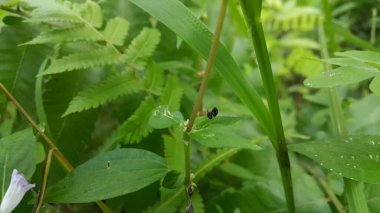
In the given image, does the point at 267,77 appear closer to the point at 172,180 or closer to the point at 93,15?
the point at 172,180

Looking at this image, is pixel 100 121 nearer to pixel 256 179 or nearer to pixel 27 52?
pixel 27 52

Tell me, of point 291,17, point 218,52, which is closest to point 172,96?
point 218,52

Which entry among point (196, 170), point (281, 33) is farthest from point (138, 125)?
point (281, 33)

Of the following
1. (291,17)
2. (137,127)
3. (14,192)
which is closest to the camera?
(14,192)

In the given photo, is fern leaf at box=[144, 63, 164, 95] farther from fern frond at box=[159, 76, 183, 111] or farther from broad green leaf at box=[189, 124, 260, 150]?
broad green leaf at box=[189, 124, 260, 150]

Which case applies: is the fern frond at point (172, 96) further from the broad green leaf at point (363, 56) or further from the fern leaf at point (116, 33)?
the broad green leaf at point (363, 56)

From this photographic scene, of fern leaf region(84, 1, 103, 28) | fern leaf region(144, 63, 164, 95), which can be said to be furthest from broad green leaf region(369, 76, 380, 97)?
fern leaf region(84, 1, 103, 28)
